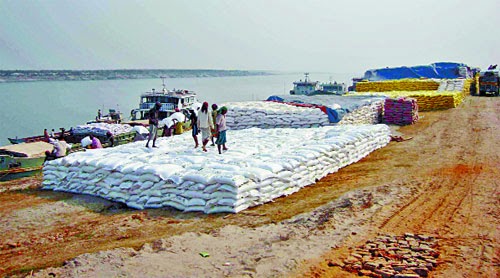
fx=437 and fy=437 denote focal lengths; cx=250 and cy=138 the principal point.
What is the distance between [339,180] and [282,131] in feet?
11.0

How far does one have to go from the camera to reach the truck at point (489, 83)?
74.1 ft

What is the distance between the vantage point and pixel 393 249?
4.61 meters

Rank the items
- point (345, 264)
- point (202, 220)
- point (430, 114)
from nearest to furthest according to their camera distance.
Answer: point (345, 264)
point (202, 220)
point (430, 114)

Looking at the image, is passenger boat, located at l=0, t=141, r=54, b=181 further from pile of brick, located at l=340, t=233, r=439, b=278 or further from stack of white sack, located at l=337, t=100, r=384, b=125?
pile of brick, located at l=340, t=233, r=439, b=278

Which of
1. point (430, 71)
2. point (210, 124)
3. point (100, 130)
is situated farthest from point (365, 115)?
point (430, 71)

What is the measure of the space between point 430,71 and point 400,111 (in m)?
20.0

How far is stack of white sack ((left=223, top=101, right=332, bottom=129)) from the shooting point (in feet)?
41.0

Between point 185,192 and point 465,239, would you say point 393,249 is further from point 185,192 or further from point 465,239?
point 185,192

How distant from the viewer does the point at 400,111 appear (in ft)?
49.5

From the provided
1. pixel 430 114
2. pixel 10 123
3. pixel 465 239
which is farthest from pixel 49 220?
pixel 10 123

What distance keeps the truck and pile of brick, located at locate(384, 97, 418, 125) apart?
9915 millimetres

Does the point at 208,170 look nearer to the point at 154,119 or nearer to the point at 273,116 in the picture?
the point at 154,119

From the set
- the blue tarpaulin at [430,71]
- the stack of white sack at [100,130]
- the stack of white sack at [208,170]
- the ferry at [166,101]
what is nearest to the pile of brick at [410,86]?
the blue tarpaulin at [430,71]

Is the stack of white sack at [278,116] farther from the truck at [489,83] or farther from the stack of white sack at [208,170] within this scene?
the truck at [489,83]
